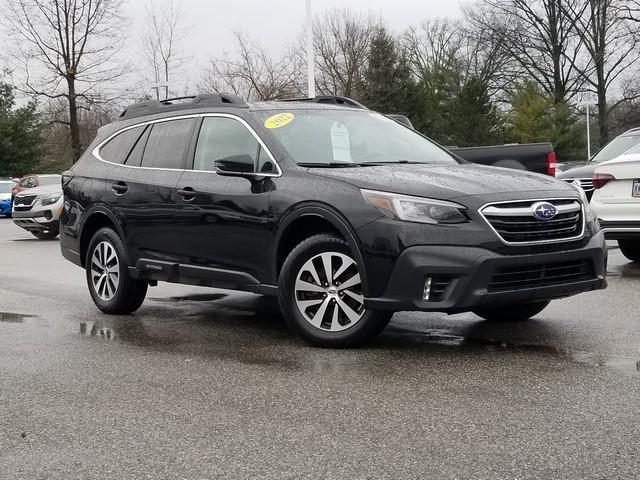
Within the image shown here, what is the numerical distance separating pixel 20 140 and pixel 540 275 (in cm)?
4546

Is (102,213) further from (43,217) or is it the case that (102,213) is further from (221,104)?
(43,217)

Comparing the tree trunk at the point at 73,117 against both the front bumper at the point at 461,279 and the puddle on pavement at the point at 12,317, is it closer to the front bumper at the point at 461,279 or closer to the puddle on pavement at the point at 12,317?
the puddle on pavement at the point at 12,317

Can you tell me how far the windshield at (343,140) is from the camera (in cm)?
623

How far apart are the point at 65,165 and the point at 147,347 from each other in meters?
47.4

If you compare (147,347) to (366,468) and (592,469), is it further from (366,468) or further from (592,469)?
(592,469)

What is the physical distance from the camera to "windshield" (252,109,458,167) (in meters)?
6.23

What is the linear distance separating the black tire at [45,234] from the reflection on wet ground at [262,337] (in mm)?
11637

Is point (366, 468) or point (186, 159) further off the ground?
point (186, 159)

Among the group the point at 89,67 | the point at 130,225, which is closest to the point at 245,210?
the point at 130,225

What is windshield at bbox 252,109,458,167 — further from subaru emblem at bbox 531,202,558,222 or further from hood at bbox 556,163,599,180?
hood at bbox 556,163,599,180

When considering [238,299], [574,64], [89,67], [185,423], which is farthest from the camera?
[574,64]

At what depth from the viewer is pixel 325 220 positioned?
5.69 meters

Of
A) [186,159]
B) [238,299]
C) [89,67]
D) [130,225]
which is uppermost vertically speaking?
Answer: [89,67]

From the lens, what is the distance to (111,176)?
7574 millimetres
